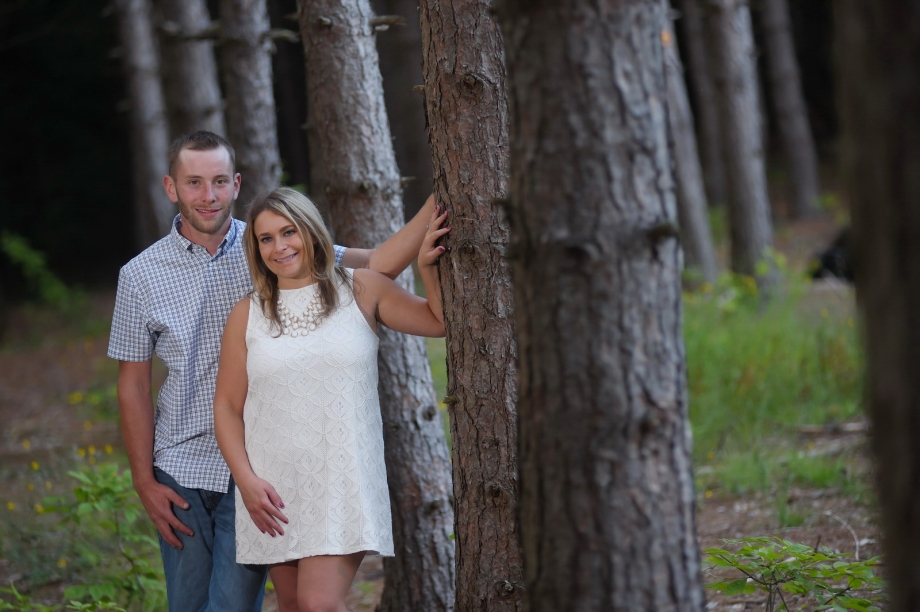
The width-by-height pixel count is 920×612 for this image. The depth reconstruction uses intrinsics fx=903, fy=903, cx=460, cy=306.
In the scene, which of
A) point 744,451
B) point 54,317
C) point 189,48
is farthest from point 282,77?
point 744,451

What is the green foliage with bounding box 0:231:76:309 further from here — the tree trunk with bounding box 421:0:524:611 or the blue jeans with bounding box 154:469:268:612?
the tree trunk with bounding box 421:0:524:611

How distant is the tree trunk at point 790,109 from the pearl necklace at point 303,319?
14.2m

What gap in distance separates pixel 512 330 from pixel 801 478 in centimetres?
296

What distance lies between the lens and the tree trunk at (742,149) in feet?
30.4

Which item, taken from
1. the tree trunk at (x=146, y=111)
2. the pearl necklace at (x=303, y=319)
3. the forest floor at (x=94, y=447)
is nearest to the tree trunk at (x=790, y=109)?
the forest floor at (x=94, y=447)

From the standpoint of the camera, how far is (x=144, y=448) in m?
3.06

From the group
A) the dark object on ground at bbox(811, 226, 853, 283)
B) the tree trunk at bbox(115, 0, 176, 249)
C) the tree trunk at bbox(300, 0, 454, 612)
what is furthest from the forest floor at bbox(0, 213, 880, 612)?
the tree trunk at bbox(115, 0, 176, 249)

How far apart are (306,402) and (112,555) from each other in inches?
94.8

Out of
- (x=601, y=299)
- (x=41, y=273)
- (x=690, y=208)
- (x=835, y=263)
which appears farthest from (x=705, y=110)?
(x=601, y=299)

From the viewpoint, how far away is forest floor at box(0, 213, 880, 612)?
4.13 m

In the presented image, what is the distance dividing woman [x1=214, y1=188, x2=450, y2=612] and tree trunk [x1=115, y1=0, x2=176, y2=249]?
8.37m

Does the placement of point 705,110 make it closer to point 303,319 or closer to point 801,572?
point 801,572

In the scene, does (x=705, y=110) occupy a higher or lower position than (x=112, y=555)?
higher

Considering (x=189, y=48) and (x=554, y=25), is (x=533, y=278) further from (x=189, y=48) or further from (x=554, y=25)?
(x=189, y=48)
